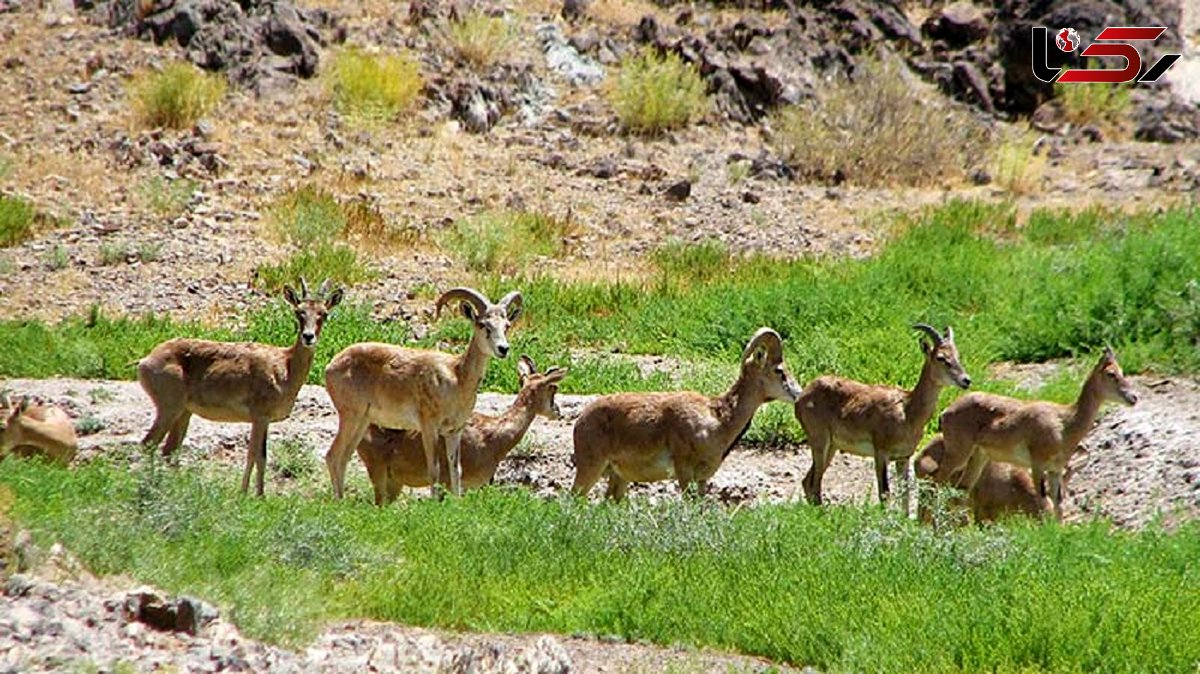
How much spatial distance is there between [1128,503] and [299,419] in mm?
8091

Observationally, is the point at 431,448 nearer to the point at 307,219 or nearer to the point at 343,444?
the point at 343,444

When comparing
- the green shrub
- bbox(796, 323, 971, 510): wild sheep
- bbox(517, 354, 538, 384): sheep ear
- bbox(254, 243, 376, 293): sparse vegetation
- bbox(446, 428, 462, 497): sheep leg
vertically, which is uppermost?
bbox(796, 323, 971, 510): wild sheep

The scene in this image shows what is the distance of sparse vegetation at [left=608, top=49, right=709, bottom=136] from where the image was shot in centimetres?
3534

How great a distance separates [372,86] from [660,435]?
1806 centimetres

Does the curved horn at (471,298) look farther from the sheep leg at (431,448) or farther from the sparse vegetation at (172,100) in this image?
the sparse vegetation at (172,100)

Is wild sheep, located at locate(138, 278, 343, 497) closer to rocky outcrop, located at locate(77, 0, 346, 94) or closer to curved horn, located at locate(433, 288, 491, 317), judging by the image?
curved horn, located at locate(433, 288, 491, 317)

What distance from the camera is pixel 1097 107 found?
38.7 metres

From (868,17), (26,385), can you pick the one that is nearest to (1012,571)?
(26,385)

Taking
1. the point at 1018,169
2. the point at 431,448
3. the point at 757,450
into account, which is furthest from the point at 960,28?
the point at 431,448

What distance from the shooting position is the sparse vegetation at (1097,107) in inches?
1516

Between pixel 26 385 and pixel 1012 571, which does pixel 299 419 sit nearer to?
pixel 26 385

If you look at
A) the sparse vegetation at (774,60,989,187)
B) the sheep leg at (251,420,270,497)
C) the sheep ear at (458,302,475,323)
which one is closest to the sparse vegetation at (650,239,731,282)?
the sparse vegetation at (774,60,989,187)

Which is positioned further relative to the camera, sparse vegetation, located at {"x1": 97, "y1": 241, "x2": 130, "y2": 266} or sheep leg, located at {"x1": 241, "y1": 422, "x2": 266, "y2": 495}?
sparse vegetation, located at {"x1": 97, "y1": 241, "x2": 130, "y2": 266}

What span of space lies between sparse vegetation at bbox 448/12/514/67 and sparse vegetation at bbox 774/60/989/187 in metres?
5.42
